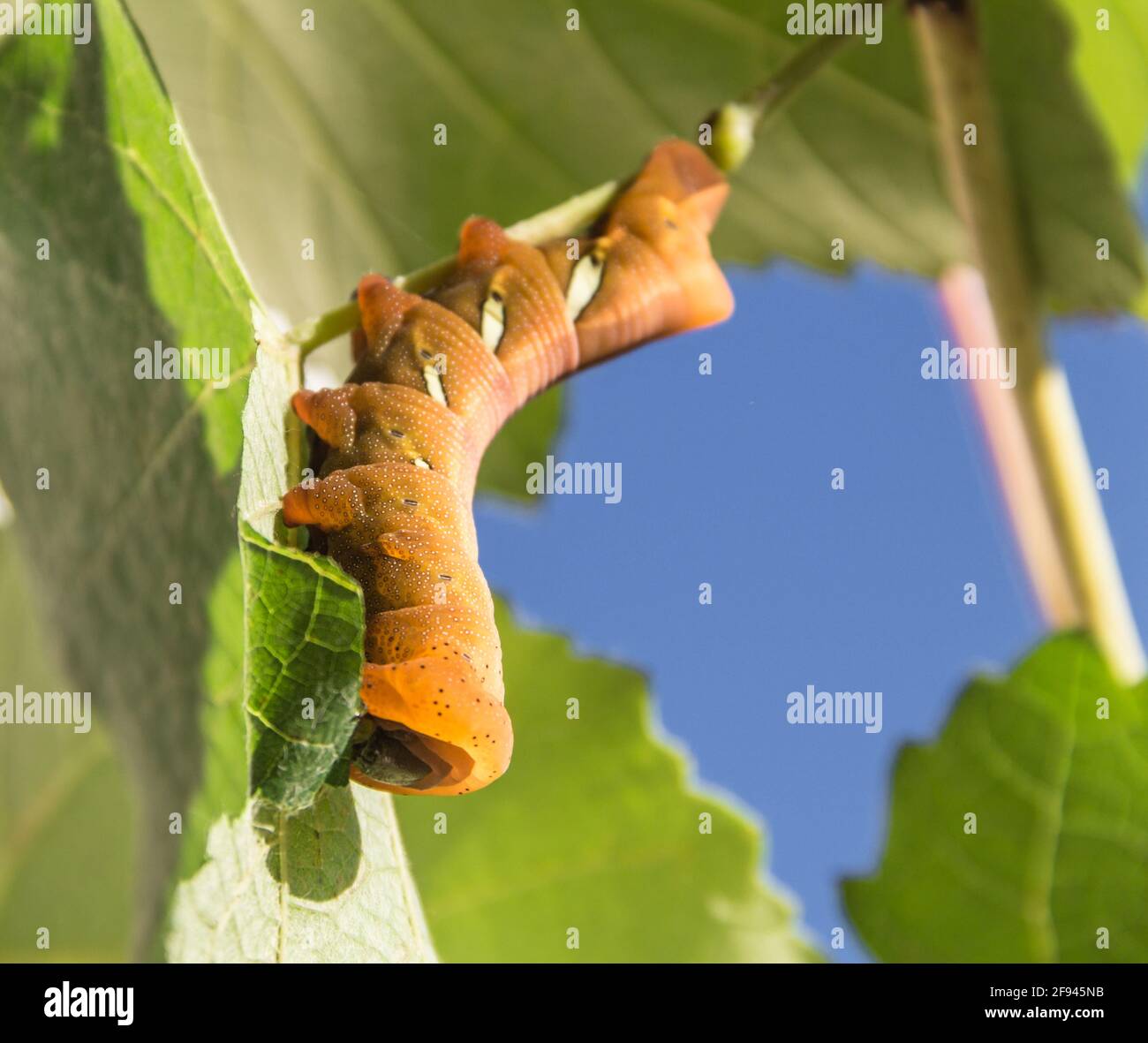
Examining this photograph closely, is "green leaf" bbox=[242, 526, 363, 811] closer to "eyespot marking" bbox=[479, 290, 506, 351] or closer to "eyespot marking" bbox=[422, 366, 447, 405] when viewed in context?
"eyespot marking" bbox=[422, 366, 447, 405]

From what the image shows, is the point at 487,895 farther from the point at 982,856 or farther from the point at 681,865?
the point at 982,856

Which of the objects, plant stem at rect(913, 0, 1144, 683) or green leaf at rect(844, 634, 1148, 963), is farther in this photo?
plant stem at rect(913, 0, 1144, 683)

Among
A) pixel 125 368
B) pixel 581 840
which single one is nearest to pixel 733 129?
pixel 125 368

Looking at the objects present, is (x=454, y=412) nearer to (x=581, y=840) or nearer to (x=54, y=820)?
(x=581, y=840)

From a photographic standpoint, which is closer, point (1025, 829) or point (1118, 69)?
point (1025, 829)

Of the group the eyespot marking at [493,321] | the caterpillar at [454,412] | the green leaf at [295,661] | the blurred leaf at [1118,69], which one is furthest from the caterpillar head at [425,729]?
the blurred leaf at [1118,69]

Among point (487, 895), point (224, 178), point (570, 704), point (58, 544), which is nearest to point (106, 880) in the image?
point (487, 895)

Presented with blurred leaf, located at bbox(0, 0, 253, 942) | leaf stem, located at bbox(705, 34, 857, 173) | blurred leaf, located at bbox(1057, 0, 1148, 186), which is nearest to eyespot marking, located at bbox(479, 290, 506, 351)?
leaf stem, located at bbox(705, 34, 857, 173)
